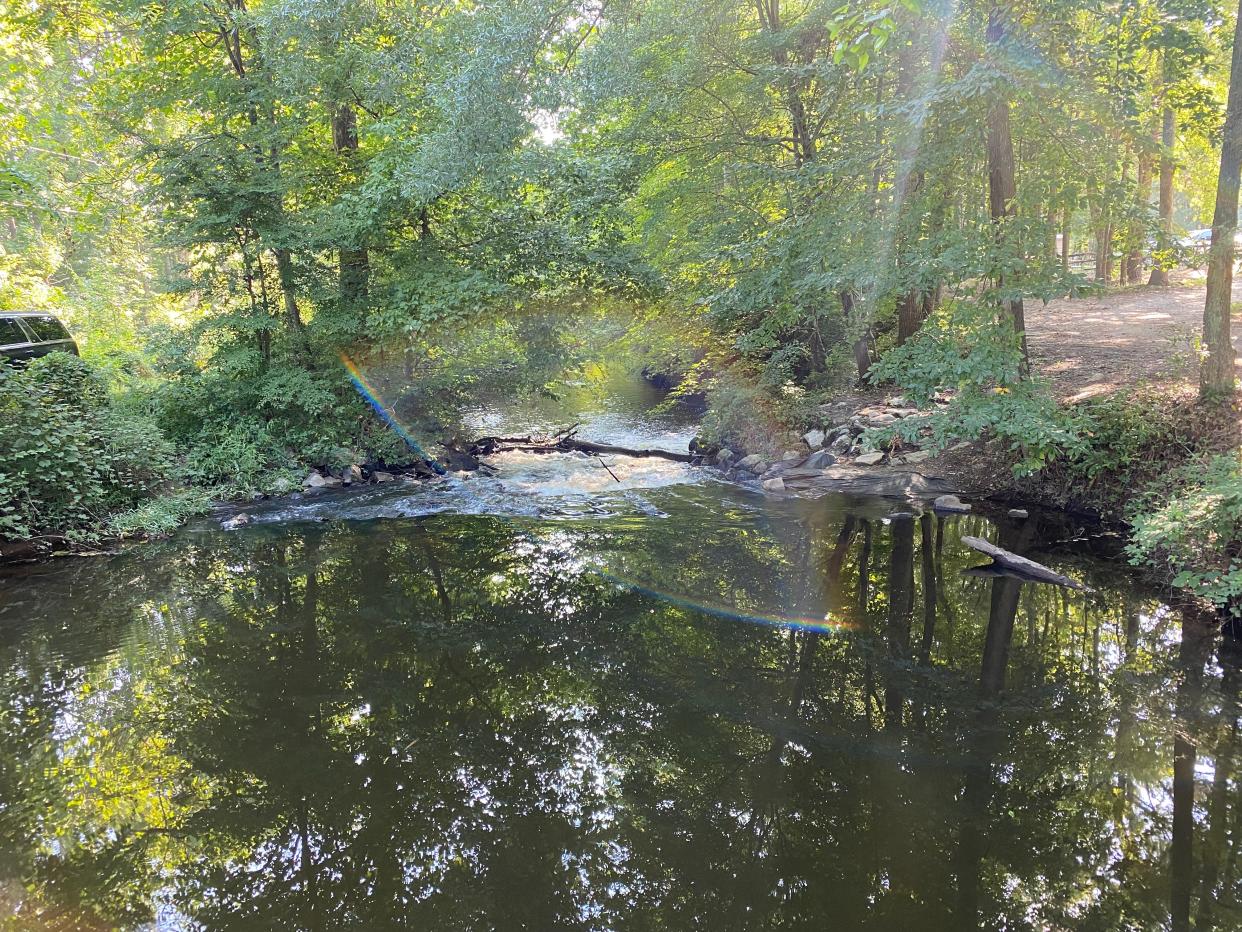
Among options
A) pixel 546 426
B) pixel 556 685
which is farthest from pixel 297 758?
pixel 546 426

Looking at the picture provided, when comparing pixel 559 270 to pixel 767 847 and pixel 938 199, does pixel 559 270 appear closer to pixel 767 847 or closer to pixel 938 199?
pixel 938 199

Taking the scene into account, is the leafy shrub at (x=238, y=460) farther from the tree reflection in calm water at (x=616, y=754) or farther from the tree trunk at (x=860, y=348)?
the tree trunk at (x=860, y=348)

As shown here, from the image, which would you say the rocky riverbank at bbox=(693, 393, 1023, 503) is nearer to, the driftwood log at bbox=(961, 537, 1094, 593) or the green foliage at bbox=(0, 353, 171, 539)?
the driftwood log at bbox=(961, 537, 1094, 593)

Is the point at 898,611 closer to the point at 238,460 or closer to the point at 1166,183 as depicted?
the point at 238,460

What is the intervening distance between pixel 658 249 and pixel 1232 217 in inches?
321

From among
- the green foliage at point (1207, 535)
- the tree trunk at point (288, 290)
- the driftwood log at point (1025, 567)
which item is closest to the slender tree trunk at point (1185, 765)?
the green foliage at point (1207, 535)

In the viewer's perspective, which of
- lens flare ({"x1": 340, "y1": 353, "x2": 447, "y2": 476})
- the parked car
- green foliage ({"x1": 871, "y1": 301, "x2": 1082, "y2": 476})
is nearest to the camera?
the parked car

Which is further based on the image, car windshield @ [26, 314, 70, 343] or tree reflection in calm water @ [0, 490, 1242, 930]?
car windshield @ [26, 314, 70, 343]

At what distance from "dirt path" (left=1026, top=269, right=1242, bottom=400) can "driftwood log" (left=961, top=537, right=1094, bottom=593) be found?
309 centimetres

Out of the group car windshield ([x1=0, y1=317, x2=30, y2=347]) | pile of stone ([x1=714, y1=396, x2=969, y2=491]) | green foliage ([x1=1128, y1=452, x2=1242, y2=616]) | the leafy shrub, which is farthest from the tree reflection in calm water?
car windshield ([x1=0, y1=317, x2=30, y2=347])

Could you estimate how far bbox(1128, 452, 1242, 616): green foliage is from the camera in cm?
542

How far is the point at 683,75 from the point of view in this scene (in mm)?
10875

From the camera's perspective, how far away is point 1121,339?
40.2 feet

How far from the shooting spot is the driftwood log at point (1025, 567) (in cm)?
666
